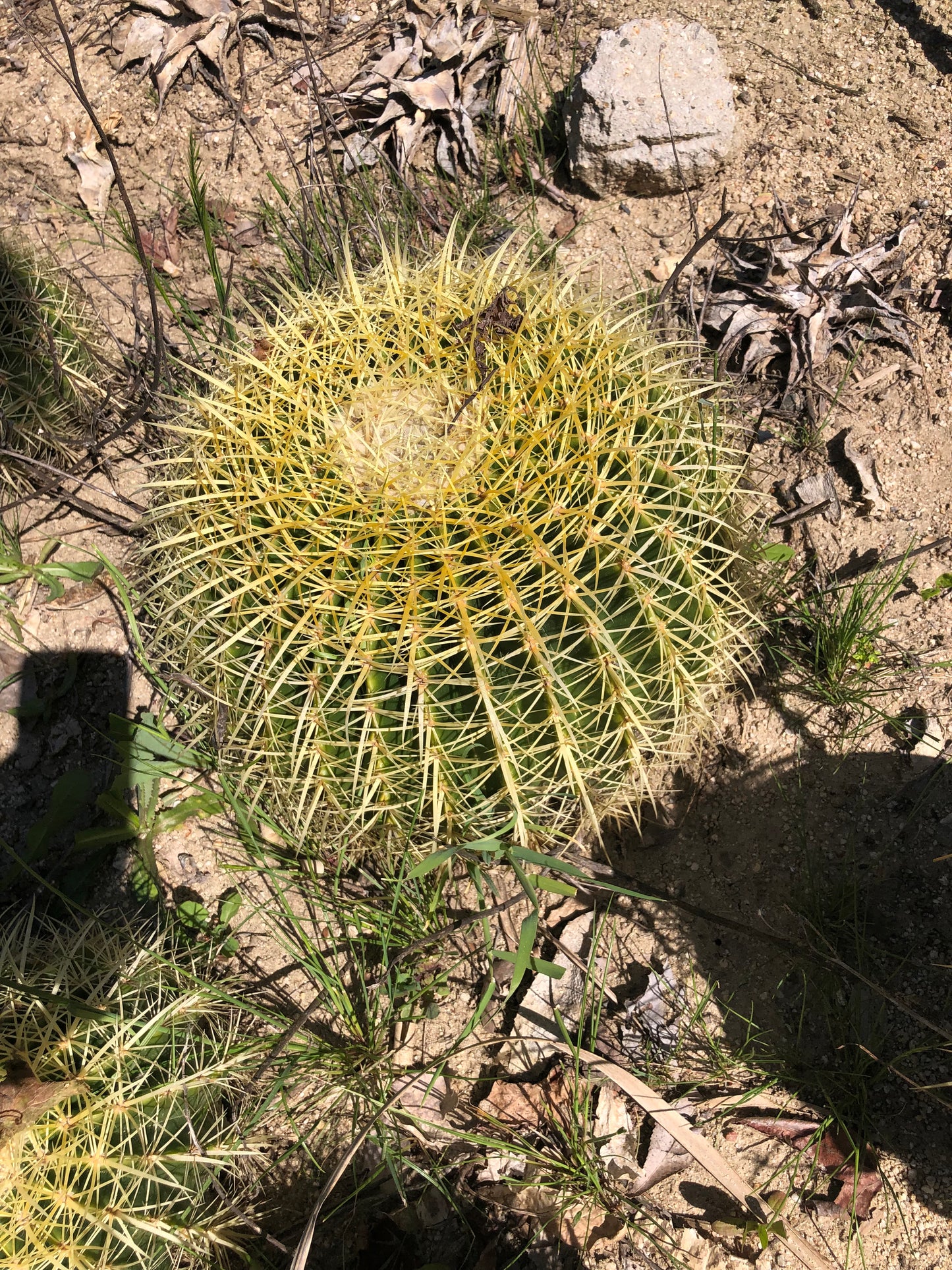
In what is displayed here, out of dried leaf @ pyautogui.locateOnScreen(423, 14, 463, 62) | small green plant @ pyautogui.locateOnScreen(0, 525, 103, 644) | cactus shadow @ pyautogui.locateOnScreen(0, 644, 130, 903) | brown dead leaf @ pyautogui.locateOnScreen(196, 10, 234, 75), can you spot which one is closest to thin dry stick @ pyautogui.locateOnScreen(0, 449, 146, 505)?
small green plant @ pyautogui.locateOnScreen(0, 525, 103, 644)

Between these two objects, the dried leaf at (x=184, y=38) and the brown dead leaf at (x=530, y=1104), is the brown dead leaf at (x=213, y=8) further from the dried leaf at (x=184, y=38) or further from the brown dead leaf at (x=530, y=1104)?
the brown dead leaf at (x=530, y=1104)

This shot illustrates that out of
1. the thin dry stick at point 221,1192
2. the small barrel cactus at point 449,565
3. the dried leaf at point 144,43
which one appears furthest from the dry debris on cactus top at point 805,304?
the dried leaf at point 144,43

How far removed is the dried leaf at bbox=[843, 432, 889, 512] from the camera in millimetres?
3006

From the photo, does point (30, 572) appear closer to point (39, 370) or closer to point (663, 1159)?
point (39, 370)

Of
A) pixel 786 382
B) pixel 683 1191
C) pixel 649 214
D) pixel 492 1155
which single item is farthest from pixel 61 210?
pixel 683 1191

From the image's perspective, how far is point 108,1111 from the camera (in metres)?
1.76

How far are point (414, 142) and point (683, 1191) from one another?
3.96 m

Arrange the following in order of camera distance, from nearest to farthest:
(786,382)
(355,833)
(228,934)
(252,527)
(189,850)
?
(252,527) < (355,833) < (228,934) < (189,850) < (786,382)

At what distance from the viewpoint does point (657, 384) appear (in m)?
2.22

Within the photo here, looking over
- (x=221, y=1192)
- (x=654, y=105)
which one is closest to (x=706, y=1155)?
(x=221, y=1192)

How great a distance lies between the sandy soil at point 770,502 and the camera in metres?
2.34

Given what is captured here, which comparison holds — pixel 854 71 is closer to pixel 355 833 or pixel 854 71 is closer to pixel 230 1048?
pixel 355 833

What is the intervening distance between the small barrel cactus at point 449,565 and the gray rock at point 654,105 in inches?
70.3

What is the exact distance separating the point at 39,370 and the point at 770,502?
2.64 metres
